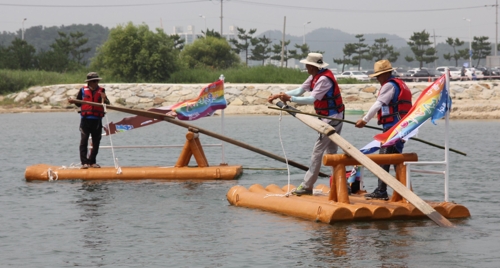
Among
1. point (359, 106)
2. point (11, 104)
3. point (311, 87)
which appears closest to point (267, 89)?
point (359, 106)

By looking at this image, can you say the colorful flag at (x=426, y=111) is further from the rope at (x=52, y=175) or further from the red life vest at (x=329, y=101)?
the rope at (x=52, y=175)

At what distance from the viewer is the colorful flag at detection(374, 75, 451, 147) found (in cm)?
1027

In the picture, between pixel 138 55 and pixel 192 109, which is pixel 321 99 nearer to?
pixel 192 109

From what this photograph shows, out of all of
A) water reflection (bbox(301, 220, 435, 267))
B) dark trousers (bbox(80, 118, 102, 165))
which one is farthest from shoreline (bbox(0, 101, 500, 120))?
water reflection (bbox(301, 220, 435, 267))

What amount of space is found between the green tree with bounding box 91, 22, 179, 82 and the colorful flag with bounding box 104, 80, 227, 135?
3868cm

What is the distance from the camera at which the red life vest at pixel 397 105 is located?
1070 centimetres

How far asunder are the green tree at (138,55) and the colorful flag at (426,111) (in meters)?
45.0

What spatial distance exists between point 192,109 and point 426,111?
21.8ft

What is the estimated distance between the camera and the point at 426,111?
33.8ft

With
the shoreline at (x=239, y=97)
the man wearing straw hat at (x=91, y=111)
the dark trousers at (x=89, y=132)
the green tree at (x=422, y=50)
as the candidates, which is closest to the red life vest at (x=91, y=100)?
the man wearing straw hat at (x=91, y=111)

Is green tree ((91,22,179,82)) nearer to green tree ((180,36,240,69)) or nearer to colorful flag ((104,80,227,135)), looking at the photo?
green tree ((180,36,240,69))

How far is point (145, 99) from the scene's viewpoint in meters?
48.0

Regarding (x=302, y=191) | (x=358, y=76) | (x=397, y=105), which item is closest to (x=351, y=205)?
(x=302, y=191)

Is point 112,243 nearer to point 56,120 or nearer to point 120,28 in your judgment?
point 56,120
